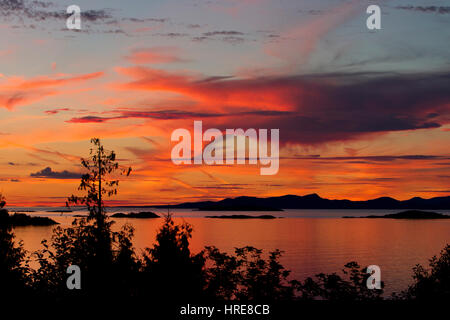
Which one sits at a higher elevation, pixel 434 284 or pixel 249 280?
pixel 249 280

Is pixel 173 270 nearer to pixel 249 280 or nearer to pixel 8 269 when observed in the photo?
pixel 249 280

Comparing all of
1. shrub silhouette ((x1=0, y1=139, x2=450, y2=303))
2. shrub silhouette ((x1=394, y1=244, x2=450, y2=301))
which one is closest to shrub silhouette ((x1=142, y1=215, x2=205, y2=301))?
shrub silhouette ((x1=0, y1=139, x2=450, y2=303))

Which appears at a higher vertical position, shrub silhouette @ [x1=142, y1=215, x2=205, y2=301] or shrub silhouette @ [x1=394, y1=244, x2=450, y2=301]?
shrub silhouette @ [x1=142, y1=215, x2=205, y2=301]

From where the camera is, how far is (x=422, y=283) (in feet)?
105

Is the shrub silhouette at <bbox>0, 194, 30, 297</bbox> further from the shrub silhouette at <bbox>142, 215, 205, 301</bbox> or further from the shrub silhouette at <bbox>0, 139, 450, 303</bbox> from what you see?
the shrub silhouette at <bbox>142, 215, 205, 301</bbox>

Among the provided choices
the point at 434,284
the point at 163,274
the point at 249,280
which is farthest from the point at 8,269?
the point at 434,284

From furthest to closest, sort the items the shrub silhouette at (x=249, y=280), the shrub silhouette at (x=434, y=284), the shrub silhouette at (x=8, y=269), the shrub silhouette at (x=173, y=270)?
the shrub silhouette at (x=8, y=269), the shrub silhouette at (x=434, y=284), the shrub silhouette at (x=173, y=270), the shrub silhouette at (x=249, y=280)

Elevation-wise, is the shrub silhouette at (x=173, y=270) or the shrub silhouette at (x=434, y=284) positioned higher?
the shrub silhouette at (x=173, y=270)

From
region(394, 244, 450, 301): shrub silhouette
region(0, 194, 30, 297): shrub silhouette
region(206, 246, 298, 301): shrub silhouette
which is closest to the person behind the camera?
region(206, 246, 298, 301): shrub silhouette

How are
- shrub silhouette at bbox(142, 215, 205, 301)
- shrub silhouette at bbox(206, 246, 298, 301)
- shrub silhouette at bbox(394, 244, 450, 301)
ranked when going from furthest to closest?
1. shrub silhouette at bbox(394, 244, 450, 301)
2. shrub silhouette at bbox(142, 215, 205, 301)
3. shrub silhouette at bbox(206, 246, 298, 301)

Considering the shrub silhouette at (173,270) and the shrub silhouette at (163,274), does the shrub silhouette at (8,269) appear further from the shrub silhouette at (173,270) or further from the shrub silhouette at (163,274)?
the shrub silhouette at (173,270)

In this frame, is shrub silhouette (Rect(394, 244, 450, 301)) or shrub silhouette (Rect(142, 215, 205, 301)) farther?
shrub silhouette (Rect(394, 244, 450, 301))

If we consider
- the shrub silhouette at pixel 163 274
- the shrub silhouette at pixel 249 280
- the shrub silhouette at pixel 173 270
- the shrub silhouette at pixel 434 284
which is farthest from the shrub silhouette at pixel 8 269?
the shrub silhouette at pixel 434 284
